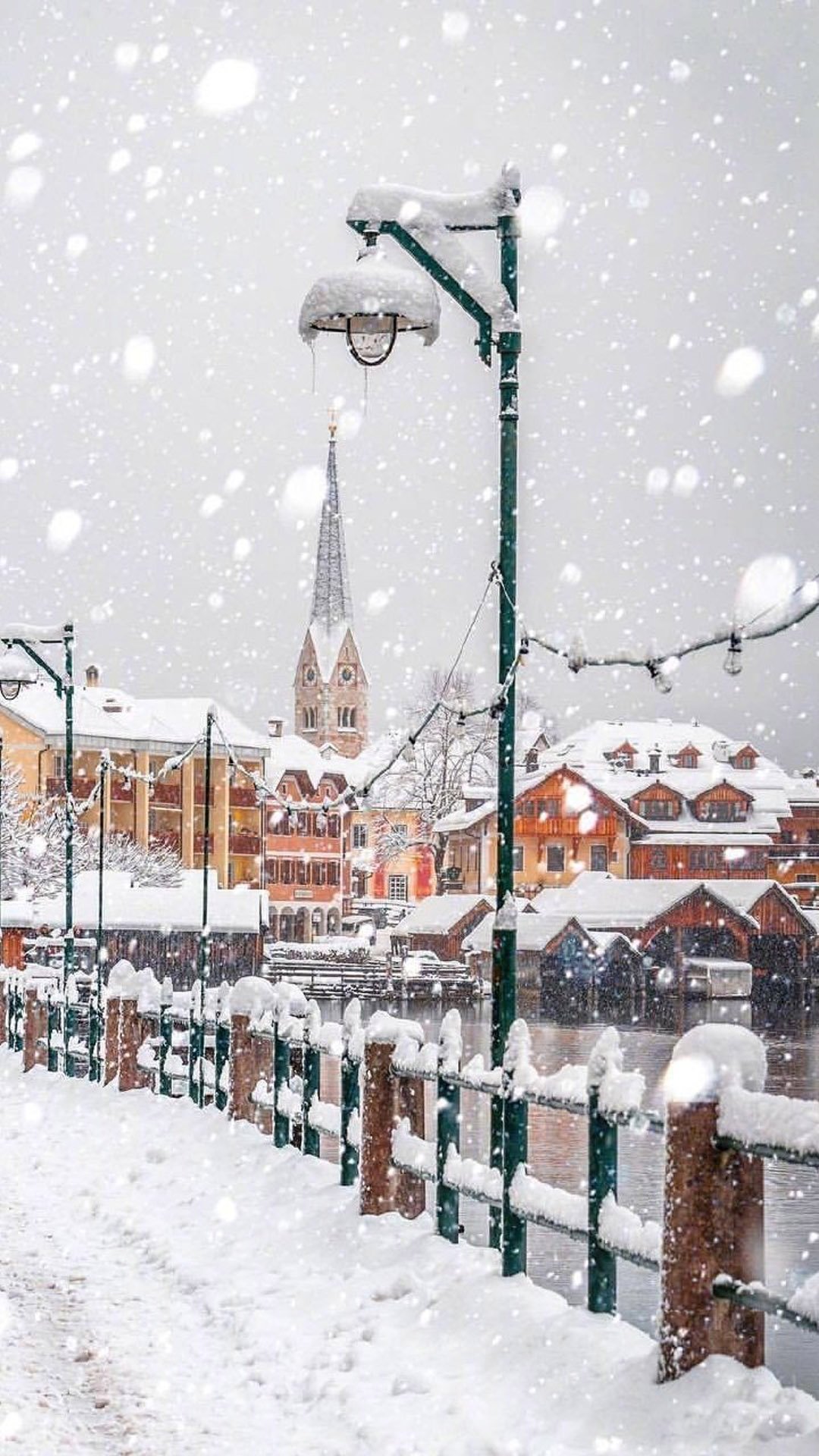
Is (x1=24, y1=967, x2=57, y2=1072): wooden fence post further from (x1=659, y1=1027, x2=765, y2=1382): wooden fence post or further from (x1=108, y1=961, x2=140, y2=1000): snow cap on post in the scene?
(x1=659, y1=1027, x2=765, y2=1382): wooden fence post

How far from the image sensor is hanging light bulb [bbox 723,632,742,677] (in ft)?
30.8

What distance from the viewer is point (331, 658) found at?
155 m

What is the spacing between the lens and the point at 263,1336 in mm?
8688

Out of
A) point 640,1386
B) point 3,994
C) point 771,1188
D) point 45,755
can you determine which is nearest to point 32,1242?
point 640,1386

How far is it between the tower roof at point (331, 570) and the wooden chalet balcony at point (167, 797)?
6806 cm

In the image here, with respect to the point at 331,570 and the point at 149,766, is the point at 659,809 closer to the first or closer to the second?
the point at 149,766

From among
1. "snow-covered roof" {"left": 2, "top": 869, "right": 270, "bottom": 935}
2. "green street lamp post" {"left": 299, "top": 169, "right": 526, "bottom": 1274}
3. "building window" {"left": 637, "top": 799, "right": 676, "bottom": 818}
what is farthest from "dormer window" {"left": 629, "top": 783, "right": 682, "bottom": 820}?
"green street lamp post" {"left": 299, "top": 169, "right": 526, "bottom": 1274}

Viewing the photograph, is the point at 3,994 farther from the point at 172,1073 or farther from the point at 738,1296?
the point at 738,1296

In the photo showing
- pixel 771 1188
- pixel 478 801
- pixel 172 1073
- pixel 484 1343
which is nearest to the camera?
pixel 484 1343

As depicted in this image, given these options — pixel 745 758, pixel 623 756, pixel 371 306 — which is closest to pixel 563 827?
pixel 623 756

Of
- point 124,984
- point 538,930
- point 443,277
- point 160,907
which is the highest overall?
point 443,277

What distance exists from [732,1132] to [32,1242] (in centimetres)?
623

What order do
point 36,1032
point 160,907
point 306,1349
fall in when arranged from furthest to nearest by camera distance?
1. point 160,907
2. point 36,1032
3. point 306,1349

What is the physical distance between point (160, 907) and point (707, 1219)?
2406 inches
